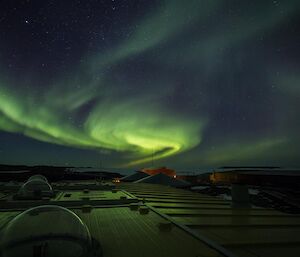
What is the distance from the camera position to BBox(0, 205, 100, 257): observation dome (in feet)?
16.2

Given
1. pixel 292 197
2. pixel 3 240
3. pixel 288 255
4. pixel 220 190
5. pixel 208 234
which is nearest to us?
pixel 3 240

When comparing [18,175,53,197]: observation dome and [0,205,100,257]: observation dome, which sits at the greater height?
[18,175,53,197]: observation dome

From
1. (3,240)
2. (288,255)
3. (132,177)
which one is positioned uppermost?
(132,177)

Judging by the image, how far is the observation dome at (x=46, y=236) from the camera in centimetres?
495

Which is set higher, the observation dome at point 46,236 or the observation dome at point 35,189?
the observation dome at point 35,189

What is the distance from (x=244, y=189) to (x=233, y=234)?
1001cm

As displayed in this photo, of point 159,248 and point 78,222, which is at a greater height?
point 78,222

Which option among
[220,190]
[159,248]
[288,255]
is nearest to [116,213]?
[159,248]

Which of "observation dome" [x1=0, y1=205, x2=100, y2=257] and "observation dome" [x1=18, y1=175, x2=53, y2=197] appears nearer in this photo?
"observation dome" [x1=0, y1=205, x2=100, y2=257]

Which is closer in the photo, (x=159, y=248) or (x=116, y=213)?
(x=159, y=248)

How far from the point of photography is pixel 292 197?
101 feet

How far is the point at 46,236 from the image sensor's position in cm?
523

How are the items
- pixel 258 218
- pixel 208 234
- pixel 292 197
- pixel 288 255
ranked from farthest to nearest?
pixel 292 197 < pixel 258 218 < pixel 208 234 < pixel 288 255

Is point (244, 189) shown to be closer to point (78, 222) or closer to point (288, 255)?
point (288, 255)
